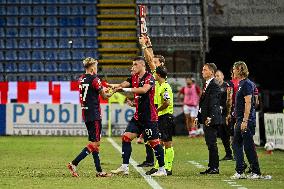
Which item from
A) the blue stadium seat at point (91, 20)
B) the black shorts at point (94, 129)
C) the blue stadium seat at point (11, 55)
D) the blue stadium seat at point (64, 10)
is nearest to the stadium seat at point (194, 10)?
the blue stadium seat at point (91, 20)

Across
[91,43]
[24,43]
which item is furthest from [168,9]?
[24,43]

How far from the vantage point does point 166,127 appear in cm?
1442

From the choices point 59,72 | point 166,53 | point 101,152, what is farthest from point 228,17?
point 101,152

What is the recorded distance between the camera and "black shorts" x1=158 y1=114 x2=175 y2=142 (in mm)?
14336

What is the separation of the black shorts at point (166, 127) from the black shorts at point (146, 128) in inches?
29.5

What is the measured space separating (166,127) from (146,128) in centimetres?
96

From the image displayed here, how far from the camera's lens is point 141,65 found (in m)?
13.4

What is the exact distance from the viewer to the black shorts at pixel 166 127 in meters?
14.3

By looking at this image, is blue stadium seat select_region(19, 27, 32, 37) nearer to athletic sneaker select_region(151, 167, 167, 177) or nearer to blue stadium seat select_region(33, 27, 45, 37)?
blue stadium seat select_region(33, 27, 45, 37)

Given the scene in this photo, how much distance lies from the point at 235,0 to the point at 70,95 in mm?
7185

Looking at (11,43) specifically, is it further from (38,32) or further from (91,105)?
(91,105)

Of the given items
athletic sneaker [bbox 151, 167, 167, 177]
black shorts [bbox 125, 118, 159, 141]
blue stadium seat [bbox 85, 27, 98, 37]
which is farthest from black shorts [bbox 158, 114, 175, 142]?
blue stadium seat [bbox 85, 27, 98, 37]

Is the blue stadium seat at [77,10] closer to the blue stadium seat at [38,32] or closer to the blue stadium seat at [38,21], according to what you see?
the blue stadium seat at [38,21]

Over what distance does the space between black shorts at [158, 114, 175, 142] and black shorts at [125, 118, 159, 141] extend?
75 centimetres
